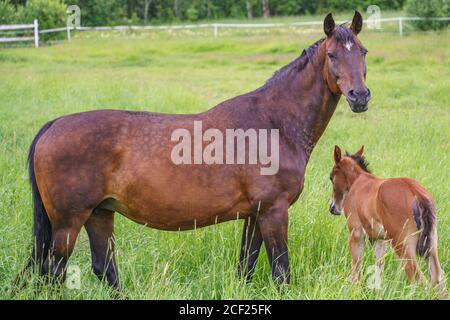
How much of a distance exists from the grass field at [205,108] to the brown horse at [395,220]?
0.39 feet

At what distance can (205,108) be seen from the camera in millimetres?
12000

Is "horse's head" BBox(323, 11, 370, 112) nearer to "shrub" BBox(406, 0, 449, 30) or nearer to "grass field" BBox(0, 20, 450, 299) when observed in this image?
"grass field" BBox(0, 20, 450, 299)

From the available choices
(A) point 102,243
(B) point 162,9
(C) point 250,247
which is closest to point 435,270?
(C) point 250,247

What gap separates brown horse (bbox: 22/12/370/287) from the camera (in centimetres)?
425

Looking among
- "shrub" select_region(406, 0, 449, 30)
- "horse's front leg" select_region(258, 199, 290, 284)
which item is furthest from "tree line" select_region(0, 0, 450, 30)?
"horse's front leg" select_region(258, 199, 290, 284)

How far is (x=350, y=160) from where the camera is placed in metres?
5.61

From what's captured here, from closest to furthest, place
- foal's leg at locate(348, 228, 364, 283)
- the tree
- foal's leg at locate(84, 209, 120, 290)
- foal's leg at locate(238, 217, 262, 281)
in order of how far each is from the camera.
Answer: foal's leg at locate(84, 209, 120, 290) → foal's leg at locate(238, 217, 262, 281) → foal's leg at locate(348, 228, 364, 283) → the tree

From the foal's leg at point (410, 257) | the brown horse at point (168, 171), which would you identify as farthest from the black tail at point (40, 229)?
the foal's leg at point (410, 257)

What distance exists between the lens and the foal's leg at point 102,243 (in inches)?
180

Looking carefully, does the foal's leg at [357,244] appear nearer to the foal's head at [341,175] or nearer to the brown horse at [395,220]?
the brown horse at [395,220]

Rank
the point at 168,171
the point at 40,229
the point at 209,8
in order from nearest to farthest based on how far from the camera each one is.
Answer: the point at 168,171
the point at 40,229
the point at 209,8

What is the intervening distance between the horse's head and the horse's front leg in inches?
31.7

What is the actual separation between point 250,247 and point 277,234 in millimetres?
385

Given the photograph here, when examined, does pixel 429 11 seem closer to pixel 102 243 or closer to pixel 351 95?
pixel 351 95
